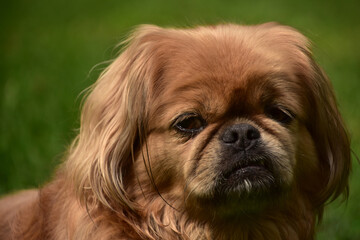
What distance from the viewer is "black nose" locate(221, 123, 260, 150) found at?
354cm

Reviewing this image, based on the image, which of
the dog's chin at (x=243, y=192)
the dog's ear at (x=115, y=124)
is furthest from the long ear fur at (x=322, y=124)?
the dog's ear at (x=115, y=124)

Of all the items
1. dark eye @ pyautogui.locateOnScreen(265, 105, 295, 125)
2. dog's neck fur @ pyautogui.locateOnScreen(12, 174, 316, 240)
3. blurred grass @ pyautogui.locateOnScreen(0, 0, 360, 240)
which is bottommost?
blurred grass @ pyautogui.locateOnScreen(0, 0, 360, 240)

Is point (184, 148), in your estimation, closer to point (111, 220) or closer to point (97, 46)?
point (111, 220)

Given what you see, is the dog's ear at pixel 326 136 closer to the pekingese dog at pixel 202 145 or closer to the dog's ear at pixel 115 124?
the pekingese dog at pixel 202 145

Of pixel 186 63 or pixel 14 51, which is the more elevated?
pixel 186 63

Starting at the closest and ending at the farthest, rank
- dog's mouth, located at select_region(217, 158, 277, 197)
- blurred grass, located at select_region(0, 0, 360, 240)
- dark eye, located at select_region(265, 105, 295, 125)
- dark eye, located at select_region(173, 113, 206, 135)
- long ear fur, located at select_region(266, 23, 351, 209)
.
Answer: dog's mouth, located at select_region(217, 158, 277, 197), dark eye, located at select_region(173, 113, 206, 135), dark eye, located at select_region(265, 105, 295, 125), long ear fur, located at select_region(266, 23, 351, 209), blurred grass, located at select_region(0, 0, 360, 240)

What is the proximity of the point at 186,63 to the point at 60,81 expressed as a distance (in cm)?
492

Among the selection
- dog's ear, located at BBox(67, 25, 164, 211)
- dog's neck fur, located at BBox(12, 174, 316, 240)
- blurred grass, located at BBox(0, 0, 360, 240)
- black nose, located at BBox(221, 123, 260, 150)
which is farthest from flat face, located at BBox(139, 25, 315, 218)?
blurred grass, located at BBox(0, 0, 360, 240)

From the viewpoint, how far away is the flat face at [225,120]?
3.56m

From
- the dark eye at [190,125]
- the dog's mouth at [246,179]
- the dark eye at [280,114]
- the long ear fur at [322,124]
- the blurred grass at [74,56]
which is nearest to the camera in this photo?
the dog's mouth at [246,179]

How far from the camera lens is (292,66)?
3.90 metres

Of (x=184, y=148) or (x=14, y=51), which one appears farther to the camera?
(x=14, y=51)

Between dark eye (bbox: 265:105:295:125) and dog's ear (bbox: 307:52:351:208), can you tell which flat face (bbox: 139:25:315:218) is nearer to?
dark eye (bbox: 265:105:295:125)

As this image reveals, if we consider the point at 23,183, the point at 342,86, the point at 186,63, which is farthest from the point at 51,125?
the point at 342,86
